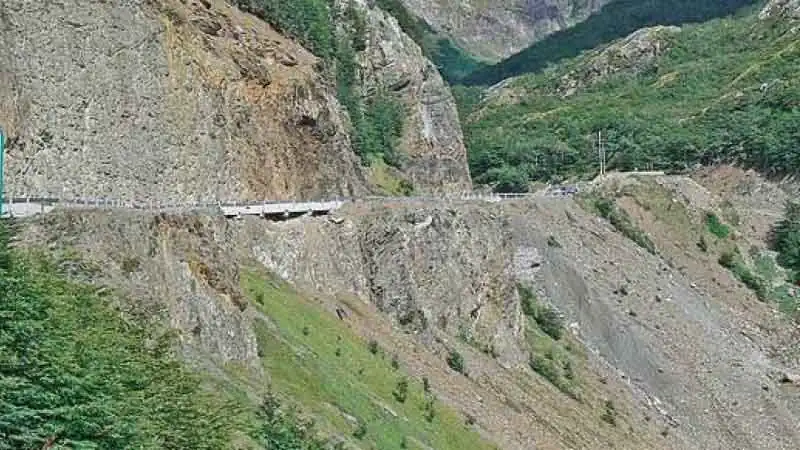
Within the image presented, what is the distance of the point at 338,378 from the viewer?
42188 mm

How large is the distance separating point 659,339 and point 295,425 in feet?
162

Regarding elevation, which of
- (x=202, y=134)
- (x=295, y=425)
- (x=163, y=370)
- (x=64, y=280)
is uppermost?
(x=202, y=134)

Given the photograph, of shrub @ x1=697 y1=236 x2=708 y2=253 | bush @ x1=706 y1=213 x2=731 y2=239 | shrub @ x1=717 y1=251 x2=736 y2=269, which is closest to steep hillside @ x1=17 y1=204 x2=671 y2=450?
shrub @ x1=717 y1=251 x2=736 y2=269

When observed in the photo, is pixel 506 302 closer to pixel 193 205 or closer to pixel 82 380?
pixel 193 205

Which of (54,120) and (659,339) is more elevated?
(54,120)

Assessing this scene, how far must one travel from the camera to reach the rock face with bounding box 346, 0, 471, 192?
97625 mm

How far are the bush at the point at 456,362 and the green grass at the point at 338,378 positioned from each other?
230 inches

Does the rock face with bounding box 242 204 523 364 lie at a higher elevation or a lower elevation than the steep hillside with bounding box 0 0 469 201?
lower

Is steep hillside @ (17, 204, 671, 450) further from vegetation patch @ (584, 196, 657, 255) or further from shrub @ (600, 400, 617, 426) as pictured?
vegetation patch @ (584, 196, 657, 255)

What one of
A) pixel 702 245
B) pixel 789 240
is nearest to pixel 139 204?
pixel 702 245

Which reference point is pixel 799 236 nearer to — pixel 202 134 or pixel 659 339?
pixel 659 339

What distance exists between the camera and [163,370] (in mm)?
27234

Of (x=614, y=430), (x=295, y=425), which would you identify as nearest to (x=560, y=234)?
(x=614, y=430)

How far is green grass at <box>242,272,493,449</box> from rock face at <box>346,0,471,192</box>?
1838 inches
